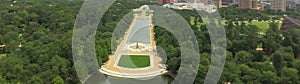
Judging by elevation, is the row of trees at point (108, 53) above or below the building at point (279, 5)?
above

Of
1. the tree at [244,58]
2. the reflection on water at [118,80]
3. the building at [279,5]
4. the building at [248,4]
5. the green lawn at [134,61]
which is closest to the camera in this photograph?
the reflection on water at [118,80]

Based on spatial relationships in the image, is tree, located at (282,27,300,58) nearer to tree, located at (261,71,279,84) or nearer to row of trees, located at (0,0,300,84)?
row of trees, located at (0,0,300,84)

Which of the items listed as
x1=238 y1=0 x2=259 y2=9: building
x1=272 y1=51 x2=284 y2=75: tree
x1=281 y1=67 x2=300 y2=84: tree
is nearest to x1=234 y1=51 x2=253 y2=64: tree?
x1=272 y1=51 x2=284 y2=75: tree

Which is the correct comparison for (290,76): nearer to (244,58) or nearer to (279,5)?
(244,58)

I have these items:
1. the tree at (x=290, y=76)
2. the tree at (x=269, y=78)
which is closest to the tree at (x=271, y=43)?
the tree at (x=290, y=76)

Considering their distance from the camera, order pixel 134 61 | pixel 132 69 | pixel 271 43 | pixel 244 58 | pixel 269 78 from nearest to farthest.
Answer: pixel 269 78, pixel 132 69, pixel 244 58, pixel 134 61, pixel 271 43

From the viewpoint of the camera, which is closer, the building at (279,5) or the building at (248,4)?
the building at (279,5)

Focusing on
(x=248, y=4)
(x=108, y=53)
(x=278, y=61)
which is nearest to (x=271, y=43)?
(x=278, y=61)

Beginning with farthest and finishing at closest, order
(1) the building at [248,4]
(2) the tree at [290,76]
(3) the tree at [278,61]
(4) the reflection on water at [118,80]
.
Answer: (1) the building at [248,4] → (3) the tree at [278,61] → (4) the reflection on water at [118,80] → (2) the tree at [290,76]

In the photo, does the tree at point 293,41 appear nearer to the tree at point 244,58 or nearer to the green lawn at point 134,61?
the tree at point 244,58
